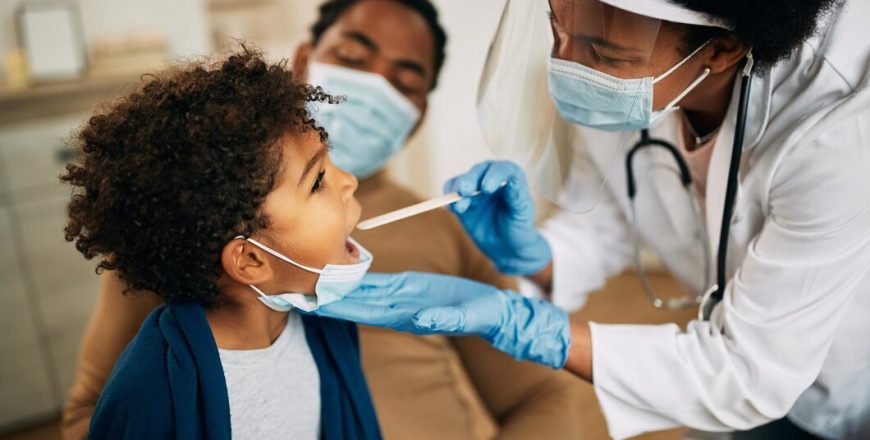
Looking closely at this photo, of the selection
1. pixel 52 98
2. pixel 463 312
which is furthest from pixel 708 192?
pixel 52 98

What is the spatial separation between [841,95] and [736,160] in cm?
16

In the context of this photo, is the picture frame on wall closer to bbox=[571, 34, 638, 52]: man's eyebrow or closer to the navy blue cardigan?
the navy blue cardigan

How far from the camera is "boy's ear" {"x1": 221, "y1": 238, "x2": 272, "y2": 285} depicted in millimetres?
979

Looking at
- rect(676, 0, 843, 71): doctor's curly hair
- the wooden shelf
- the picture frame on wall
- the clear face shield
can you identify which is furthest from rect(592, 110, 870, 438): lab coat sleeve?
the picture frame on wall

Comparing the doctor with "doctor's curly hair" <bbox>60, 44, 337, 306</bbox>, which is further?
the doctor

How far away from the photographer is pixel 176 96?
94 centimetres

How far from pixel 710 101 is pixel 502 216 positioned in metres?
0.40

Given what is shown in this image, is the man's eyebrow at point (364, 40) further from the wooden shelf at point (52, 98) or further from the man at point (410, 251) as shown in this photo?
the wooden shelf at point (52, 98)

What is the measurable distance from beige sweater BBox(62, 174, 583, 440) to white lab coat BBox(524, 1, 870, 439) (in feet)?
0.94

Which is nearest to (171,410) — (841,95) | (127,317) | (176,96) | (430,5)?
(127,317)

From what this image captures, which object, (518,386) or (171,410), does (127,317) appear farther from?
(518,386)

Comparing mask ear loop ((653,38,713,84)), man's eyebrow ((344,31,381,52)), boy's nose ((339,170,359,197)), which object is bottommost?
boy's nose ((339,170,359,197))

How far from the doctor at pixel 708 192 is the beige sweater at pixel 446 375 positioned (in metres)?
0.24

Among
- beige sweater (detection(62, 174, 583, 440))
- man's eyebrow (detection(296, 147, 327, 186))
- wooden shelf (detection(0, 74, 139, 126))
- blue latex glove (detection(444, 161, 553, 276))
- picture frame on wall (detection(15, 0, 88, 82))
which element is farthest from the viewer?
picture frame on wall (detection(15, 0, 88, 82))
